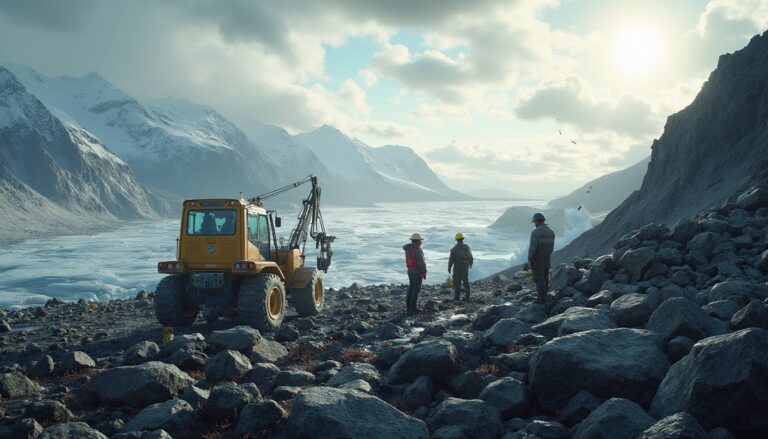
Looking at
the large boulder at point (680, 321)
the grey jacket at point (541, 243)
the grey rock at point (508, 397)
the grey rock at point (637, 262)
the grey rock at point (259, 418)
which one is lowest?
the grey rock at point (259, 418)

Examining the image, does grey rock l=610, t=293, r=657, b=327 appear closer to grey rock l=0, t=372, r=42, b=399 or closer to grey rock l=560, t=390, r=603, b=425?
grey rock l=560, t=390, r=603, b=425

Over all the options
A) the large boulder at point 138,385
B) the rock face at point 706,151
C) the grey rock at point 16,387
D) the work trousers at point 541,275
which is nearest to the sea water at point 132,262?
the rock face at point 706,151

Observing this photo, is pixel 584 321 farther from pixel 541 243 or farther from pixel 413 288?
pixel 413 288

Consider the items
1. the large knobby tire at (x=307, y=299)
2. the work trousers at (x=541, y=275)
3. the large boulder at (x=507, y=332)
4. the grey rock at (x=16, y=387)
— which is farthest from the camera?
the large knobby tire at (x=307, y=299)

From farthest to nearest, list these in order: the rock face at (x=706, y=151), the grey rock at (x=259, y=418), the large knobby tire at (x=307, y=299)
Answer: the rock face at (x=706, y=151) < the large knobby tire at (x=307, y=299) < the grey rock at (x=259, y=418)

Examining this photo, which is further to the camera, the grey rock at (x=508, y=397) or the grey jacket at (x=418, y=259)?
the grey jacket at (x=418, y=259)

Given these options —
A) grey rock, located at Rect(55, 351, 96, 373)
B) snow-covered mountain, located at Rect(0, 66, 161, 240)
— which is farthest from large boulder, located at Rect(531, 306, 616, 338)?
snow-covered mountain, located at Rect(0, 66, 161, 240)

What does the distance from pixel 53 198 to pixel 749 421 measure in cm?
21156

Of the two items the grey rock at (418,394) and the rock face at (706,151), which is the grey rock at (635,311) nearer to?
the grey rock at (418,394)

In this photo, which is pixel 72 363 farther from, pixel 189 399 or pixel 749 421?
pixel 749 421

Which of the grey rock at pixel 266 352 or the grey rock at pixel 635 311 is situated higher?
the grey rock at pixel 635 311

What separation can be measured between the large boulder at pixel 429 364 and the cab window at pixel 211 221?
6.68 metres

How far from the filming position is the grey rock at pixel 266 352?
8500 millimetres

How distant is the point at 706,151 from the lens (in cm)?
2330
